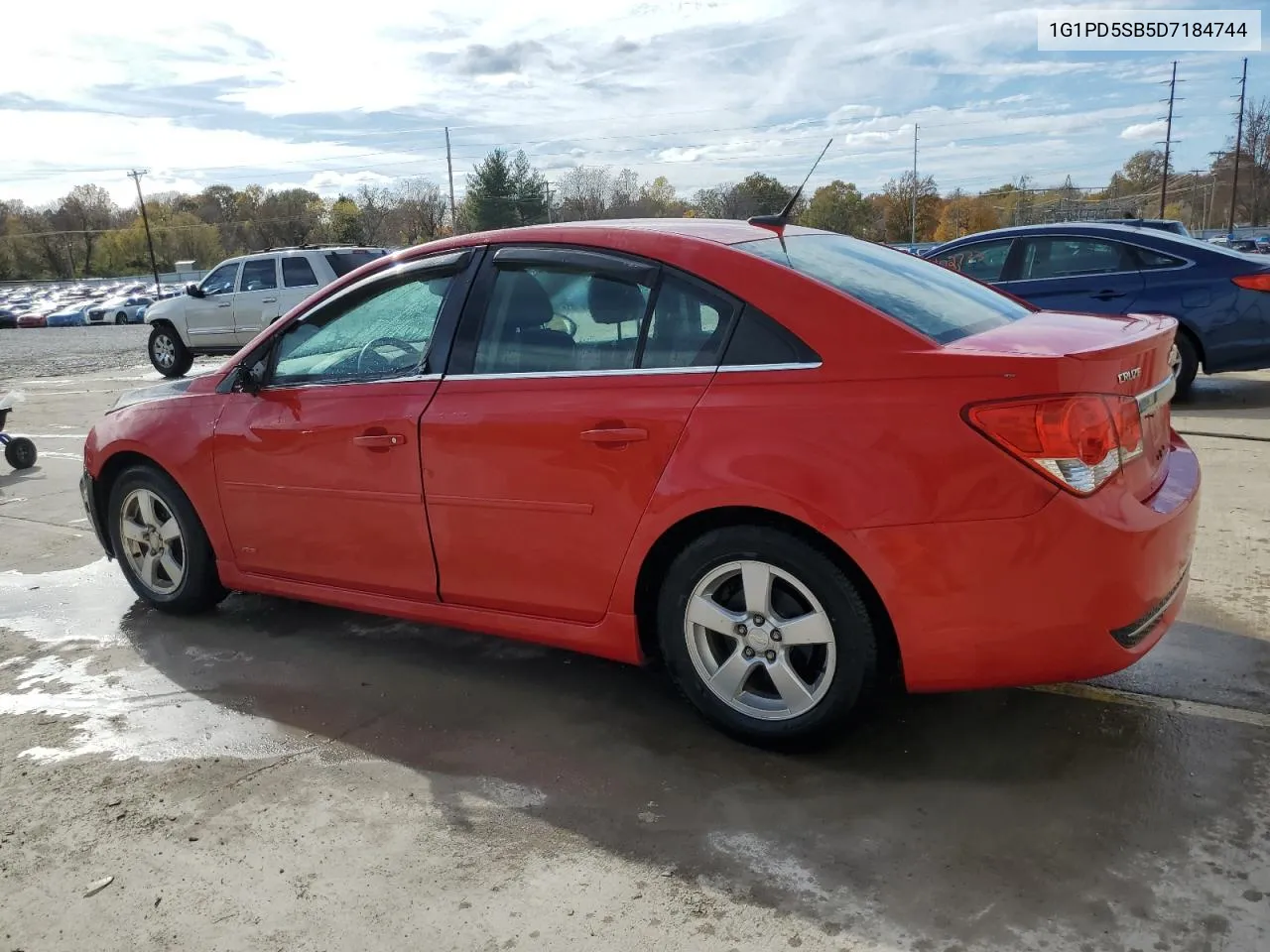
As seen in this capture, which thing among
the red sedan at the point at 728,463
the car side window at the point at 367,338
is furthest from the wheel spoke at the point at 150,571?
the car side window at the point at 367,338

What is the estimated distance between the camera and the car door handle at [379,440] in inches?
142

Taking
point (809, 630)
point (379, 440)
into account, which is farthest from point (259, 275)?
point (809, 630)

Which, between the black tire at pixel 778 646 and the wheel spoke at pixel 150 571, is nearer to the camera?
the black tire at pixel 778 646

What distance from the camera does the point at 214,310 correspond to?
16.5 metres

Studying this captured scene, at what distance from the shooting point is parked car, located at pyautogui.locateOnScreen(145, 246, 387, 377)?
16016mm

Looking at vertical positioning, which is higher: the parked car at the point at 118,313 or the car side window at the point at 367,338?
the car side window at the point at 367,338

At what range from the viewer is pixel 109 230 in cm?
11244

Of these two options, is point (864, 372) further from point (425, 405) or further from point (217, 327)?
point (217, 327)

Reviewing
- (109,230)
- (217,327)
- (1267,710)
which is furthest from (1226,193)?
(109,230)

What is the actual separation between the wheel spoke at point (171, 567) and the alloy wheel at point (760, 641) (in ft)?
8.76

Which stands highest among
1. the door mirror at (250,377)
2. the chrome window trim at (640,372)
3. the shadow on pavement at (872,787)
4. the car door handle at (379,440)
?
the chrome window trim at (640,372)

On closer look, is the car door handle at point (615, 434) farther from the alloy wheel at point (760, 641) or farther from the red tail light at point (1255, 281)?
the red tail light at point (1255, 281)

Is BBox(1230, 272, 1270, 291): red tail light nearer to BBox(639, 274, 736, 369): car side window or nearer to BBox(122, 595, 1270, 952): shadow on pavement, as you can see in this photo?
BBox(122, 595, 1270, 952): shadow on pavement

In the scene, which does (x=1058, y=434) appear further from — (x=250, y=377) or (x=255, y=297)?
(x=255, y=297)
